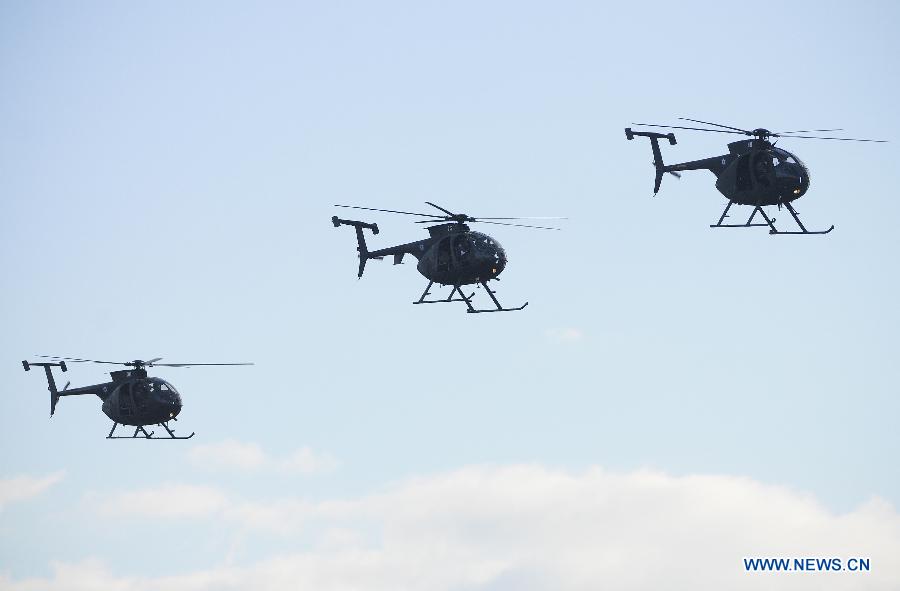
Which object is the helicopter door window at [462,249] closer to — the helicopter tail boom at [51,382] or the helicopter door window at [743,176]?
the helicopter door window at [743,176]

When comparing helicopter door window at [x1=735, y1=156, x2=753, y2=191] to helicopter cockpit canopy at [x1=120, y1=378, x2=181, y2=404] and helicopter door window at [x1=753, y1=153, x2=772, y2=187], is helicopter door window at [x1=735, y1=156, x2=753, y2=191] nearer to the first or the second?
helicopter door window at [x1=753, y1=153, x2=772, y2=187]

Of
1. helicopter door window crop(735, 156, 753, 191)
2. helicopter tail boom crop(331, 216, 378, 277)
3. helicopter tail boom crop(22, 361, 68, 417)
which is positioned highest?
helicopter door window crop(735, 156, 753, 191)

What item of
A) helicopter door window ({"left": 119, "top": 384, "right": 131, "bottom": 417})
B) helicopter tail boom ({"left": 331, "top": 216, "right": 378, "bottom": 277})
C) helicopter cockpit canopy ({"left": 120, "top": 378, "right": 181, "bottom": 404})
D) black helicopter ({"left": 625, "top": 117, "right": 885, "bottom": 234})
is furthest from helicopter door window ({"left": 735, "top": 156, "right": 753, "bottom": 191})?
helicopter door window ({"left": 119, "top": 384, "right": 131, "bottom": 417})

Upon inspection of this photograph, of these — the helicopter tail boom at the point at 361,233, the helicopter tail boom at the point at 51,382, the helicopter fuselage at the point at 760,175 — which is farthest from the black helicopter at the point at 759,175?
the helicopter tail boom at the point at 51,382

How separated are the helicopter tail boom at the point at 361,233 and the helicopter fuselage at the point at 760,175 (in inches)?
774

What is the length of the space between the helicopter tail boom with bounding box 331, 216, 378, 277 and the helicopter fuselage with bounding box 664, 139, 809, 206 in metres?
19.7

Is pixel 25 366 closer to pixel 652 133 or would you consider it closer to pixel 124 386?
pixel 124 386

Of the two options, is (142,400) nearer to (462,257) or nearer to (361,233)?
(361,233)

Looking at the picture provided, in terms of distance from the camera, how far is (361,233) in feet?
281

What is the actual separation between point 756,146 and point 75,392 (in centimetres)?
4441

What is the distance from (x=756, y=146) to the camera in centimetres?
7475

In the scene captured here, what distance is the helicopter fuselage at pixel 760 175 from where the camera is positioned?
239ft

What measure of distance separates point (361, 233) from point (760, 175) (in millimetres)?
22798

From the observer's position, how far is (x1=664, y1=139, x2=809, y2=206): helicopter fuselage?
2872 inches
